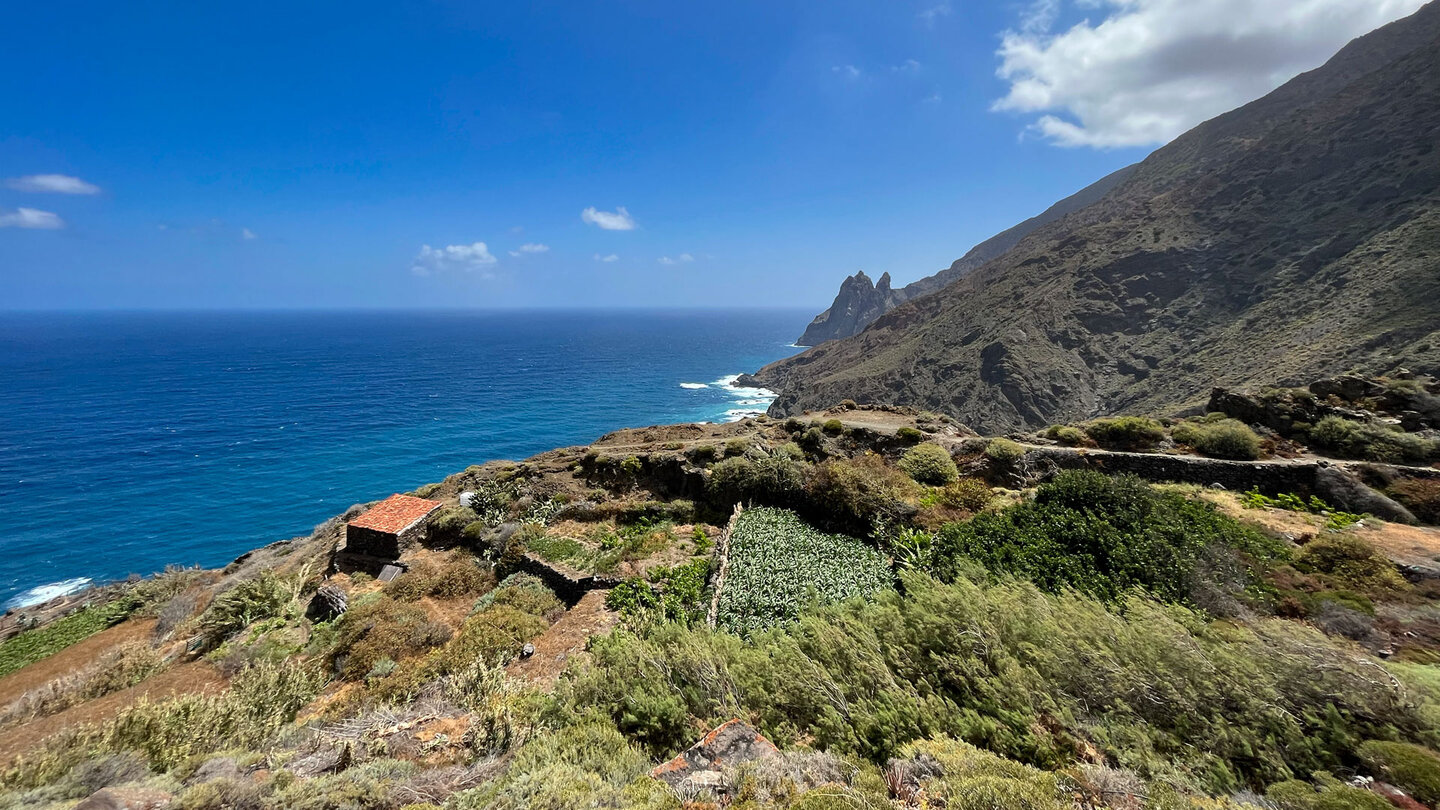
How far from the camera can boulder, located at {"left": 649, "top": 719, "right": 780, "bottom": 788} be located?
15.4 feet

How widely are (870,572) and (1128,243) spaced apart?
8340cm

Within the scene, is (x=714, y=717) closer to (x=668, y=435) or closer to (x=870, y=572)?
(x=870, y=572)

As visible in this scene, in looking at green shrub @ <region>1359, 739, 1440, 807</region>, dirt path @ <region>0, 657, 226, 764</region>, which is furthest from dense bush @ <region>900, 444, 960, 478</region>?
dirt path @ <region>0, 657, 226, 764</region>

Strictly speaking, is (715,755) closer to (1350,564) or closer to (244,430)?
(1350,564)

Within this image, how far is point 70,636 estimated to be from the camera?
1588cm

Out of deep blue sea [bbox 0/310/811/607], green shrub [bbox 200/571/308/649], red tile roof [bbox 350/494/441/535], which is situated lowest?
deep blue sea [bbox 0/310/811/607]

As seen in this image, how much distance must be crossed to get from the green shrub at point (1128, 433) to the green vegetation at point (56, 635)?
34.9 meters

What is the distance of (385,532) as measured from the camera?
1548 centimetres

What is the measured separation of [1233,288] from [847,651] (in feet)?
245

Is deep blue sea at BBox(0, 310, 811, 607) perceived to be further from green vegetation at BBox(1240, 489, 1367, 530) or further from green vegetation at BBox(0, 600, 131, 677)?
green vegetation at BBox(1240, 489, 1367, 530)

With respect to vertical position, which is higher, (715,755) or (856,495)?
(715,755)

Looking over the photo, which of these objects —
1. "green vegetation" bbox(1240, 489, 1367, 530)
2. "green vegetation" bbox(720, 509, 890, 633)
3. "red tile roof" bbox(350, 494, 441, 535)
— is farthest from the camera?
"red tile roof" bbox(350, 494, 441, 535)

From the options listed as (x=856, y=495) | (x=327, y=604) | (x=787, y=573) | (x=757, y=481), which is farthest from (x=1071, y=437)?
(x=327, y=604)

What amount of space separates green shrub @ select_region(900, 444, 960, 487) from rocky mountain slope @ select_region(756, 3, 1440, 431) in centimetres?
3467
